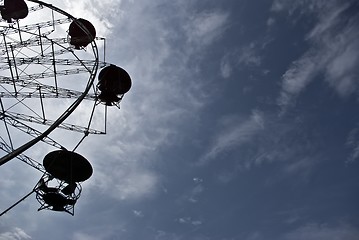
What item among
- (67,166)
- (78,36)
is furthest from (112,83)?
(67,166)

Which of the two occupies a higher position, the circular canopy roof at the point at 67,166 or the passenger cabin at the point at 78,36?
the passenger cabin at the point at 78,36

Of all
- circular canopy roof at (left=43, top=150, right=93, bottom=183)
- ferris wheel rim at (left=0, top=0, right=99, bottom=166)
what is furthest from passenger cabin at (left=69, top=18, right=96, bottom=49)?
circular canopy roof at (left=43, top=150, right=93, bottom=183)

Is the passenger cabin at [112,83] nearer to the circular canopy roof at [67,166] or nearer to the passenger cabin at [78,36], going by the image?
the passenger cabin at [78,36]

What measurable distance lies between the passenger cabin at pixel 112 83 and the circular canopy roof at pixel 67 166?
6446 millimetres

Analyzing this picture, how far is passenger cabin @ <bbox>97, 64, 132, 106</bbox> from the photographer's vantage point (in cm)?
3503

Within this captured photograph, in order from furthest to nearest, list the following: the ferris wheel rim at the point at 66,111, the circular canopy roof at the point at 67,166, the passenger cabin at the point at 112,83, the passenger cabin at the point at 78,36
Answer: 1. the passenger cabin at the point at 112,83
2. the circular canopy roof at the point at 67,166
3. the passenger cabin at the point at 78,36
4. the ferris wheel rim at the point at 66,111

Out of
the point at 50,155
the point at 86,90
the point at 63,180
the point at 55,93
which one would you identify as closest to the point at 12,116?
the point at 55,93

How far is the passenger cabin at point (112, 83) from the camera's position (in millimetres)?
35031

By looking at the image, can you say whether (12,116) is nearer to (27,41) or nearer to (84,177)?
(27,41)

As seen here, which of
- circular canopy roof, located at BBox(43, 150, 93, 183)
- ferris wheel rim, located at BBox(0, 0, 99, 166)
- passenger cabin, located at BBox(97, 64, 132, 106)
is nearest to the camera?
ferris wheel rim, located at BBox(0, 0, 99, 166)

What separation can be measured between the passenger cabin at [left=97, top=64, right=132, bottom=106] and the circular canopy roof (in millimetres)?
6446

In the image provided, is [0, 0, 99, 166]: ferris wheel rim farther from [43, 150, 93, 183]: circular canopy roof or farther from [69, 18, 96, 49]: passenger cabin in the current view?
[43, 150, 93, 183]: circular canopy roof

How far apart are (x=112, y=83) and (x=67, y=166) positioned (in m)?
9.70

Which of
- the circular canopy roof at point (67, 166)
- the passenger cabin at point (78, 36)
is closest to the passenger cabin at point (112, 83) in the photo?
the passenger cabin at point (78, 36)
